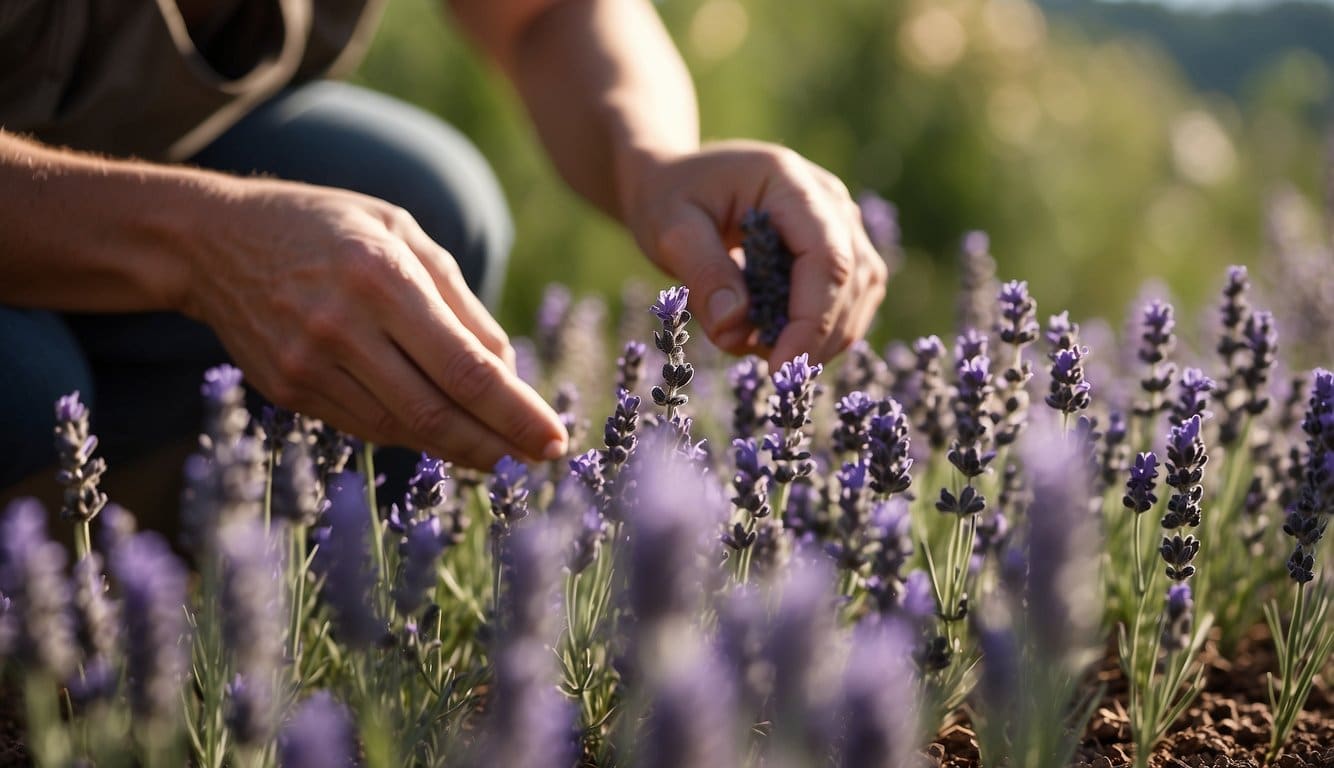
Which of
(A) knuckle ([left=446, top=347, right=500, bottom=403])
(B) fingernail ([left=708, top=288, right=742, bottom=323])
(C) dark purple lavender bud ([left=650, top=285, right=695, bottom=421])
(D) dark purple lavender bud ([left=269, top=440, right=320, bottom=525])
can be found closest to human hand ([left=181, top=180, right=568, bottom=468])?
(A) knuckle ([left=446, top=347, right=500, bottom=403])

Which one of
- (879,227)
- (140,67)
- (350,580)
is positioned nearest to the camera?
(350,580)

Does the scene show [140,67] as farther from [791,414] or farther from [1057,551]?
[1057,551]

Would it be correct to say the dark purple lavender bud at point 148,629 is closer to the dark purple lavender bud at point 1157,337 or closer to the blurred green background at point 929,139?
the dark purple lavender bud at point 1157,337

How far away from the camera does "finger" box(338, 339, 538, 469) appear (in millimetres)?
1704

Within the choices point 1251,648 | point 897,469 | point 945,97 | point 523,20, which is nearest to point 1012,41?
point 945,97

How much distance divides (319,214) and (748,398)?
70cm

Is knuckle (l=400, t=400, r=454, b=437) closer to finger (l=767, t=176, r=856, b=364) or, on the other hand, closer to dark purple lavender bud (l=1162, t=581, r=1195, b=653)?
finger (l=767, t=176, r=856, b=364)

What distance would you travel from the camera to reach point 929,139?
721 centimetres

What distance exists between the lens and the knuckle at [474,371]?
1.65 metres

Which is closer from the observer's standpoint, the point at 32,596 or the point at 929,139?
the point at 32,596

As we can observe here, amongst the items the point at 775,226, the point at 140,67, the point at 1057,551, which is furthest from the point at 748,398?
the point at 140,67

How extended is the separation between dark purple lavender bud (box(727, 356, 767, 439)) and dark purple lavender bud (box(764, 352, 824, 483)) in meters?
0.30

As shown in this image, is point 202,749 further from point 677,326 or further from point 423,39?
point 423,39

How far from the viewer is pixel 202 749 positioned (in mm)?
1539
